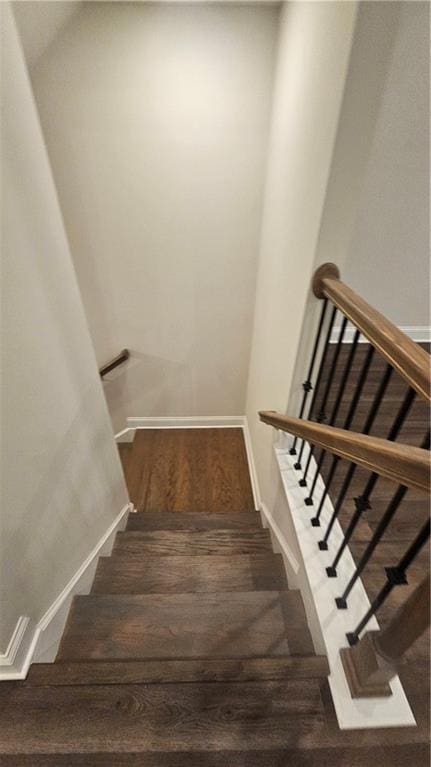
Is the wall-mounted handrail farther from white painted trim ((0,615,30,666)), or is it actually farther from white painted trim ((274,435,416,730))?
white painted trim ((0,615,30,666))

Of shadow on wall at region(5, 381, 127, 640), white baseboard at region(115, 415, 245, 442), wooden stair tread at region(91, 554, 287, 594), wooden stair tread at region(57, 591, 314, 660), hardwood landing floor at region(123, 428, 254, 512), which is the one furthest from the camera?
white baseboard at region(115, 415, 245, 442)

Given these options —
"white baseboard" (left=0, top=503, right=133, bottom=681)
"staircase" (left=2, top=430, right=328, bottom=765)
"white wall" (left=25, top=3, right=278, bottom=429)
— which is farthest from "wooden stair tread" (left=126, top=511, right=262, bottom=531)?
"white wall" (left=25, top=3, right=278, bottom=429)

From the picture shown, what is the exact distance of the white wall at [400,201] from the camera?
1818mm

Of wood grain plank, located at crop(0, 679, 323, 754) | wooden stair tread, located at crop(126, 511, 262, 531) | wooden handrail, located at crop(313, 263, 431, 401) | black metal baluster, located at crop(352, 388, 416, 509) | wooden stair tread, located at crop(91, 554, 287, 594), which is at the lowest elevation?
wooden stair tread, located at crop(126, 511, 262, 531)

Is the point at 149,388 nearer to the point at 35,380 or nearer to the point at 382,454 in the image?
the point at 35,380

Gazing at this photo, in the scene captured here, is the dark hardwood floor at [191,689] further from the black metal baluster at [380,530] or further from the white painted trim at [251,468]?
the white painted trim at [251,468]

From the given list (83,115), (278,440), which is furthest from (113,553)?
(83,115)

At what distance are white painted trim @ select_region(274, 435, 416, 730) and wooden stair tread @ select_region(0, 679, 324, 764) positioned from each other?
8 cm

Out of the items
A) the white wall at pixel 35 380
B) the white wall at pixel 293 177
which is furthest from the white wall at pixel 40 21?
the white wall at pixel 293 177

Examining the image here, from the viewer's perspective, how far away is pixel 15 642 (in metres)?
1.06

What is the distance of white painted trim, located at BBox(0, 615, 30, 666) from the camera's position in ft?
3.34

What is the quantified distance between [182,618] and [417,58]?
115 inches

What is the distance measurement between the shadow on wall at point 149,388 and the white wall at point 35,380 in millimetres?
1516

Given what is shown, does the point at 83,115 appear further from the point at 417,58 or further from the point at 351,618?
the point at 351,618
